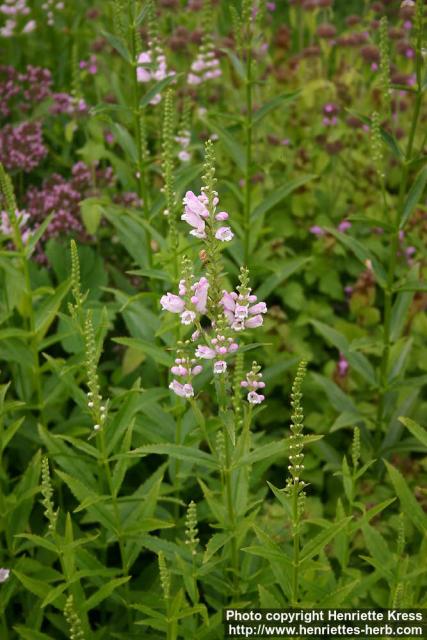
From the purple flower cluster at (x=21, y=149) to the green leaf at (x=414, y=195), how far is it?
2.10 meters

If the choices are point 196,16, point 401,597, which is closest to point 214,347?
point 401,597

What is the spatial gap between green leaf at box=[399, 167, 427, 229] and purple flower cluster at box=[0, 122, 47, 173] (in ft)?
6.88

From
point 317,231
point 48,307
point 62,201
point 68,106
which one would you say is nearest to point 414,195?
point 317,231

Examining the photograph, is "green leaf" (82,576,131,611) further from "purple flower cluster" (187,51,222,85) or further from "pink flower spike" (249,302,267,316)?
"purple flower cluster" (187,51,222,85)

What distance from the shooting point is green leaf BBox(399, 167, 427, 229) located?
9.82ft

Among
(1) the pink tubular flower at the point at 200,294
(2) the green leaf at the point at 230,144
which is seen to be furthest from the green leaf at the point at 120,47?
(1) the pink tubular flower at the point at 200,294

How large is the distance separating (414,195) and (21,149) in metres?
2.23

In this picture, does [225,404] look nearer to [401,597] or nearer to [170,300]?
[170,300]

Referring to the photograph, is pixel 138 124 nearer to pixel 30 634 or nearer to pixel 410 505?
pixel 410 505

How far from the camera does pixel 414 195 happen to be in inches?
119

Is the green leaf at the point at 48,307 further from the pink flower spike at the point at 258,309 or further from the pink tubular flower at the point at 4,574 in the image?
the pink flower spike at the point at 258,309

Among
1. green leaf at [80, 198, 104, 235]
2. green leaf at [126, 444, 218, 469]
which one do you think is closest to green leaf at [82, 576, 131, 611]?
green leaf at [126, 444, 218, 469]

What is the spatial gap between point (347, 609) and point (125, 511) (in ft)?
2.66

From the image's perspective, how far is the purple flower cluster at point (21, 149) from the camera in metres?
4.12
